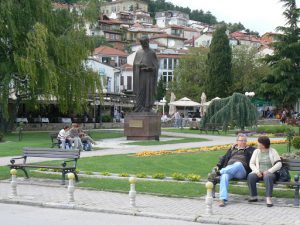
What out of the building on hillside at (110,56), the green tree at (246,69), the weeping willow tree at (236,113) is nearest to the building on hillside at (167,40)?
the building on hillside at (110,56)

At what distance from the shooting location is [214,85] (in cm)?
7288

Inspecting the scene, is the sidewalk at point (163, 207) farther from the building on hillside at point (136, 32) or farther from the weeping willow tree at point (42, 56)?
the building on hillside at point (136, 32)

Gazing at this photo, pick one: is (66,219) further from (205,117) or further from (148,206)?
(205,117)

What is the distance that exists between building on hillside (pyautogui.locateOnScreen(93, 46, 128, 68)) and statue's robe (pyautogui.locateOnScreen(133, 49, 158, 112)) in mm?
63376

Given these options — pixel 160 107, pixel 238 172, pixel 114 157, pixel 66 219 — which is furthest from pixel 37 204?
pixel 160 107

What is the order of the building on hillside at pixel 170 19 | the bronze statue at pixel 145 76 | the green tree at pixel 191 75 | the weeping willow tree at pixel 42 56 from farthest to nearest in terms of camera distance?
1. the building on hillside at pixel 170 19
2. the green tree at pixel 191 75
3. the weeping willow tree at pixel 42 56
4. the bronze statue at pixel 145 76

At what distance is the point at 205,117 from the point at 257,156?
30.9m

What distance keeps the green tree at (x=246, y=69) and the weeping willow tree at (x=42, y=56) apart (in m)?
38.6

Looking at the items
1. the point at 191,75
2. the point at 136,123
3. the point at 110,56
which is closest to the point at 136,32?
the point at 110,56

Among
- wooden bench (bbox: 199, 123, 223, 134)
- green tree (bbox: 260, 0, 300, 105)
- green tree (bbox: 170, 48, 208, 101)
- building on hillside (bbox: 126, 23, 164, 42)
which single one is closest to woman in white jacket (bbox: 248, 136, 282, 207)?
wooden bench (bbox: 199, 123, 223, 134)

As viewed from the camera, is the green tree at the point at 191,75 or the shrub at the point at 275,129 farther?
the green tree at the point at 191,75

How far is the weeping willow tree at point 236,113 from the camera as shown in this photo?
4053 cm

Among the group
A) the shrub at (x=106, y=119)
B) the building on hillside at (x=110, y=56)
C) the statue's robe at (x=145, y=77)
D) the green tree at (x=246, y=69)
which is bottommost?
the shrub at (x=106, y=119)

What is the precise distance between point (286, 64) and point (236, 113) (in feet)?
71.4
